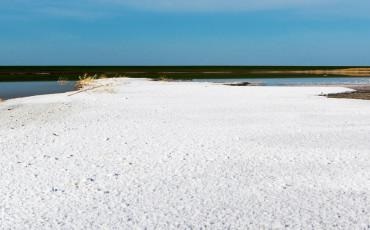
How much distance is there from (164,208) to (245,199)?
120cm

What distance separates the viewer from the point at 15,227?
622 cm

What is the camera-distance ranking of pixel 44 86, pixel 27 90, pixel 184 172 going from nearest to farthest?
pixel 184 172 → pixel 27 90 → pixel 44 86

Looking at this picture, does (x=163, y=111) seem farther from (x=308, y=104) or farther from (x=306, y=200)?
(x=306, y=200)

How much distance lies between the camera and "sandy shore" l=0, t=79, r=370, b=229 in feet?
21.6

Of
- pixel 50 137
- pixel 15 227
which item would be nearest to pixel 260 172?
pixel 15 227

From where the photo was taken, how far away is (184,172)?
342 inches

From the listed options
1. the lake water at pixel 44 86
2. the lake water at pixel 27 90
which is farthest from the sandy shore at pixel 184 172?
the lake water at pixel 44 86

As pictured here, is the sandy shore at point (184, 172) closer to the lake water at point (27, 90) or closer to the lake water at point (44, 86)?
the lake water at point (27, 90)

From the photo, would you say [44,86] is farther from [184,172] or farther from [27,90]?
[184,172]

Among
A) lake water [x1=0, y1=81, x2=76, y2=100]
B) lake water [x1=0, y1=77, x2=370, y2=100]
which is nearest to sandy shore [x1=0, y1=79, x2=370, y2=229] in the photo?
lake water [x1=0, y1=81, x2=76, y2=100]

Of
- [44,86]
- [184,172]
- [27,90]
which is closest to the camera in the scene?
[184,172]

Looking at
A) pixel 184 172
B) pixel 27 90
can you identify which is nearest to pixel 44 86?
pixel 27 90

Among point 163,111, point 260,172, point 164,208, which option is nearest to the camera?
point 164,208

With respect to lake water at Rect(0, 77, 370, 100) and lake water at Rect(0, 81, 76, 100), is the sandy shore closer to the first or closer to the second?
lake water at Rect(0, 81, 76, 100)
